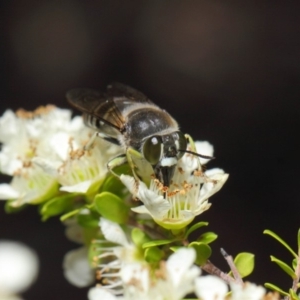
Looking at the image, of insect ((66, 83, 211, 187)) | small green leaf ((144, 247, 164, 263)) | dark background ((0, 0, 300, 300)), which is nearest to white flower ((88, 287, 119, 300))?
small green leaf ((144, 247, 164, 263))

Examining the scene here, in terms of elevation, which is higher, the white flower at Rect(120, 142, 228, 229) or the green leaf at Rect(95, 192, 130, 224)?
the white flower at Rect(120, 142, 228, 229)

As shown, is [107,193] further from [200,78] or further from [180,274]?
[200,78]

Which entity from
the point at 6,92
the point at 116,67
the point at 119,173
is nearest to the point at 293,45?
the point at 116,67

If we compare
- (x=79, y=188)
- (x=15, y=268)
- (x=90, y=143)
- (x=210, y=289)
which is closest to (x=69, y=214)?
(x=79, y=188)

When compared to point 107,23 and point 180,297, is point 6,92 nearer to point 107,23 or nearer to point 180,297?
point 107,23

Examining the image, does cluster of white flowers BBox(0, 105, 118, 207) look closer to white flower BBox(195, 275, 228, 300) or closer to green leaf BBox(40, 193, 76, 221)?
green leaf BBox(40, 193, 76, 221)

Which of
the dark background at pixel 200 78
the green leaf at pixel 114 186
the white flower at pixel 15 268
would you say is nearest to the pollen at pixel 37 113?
the green leaf at pixel 114 186
